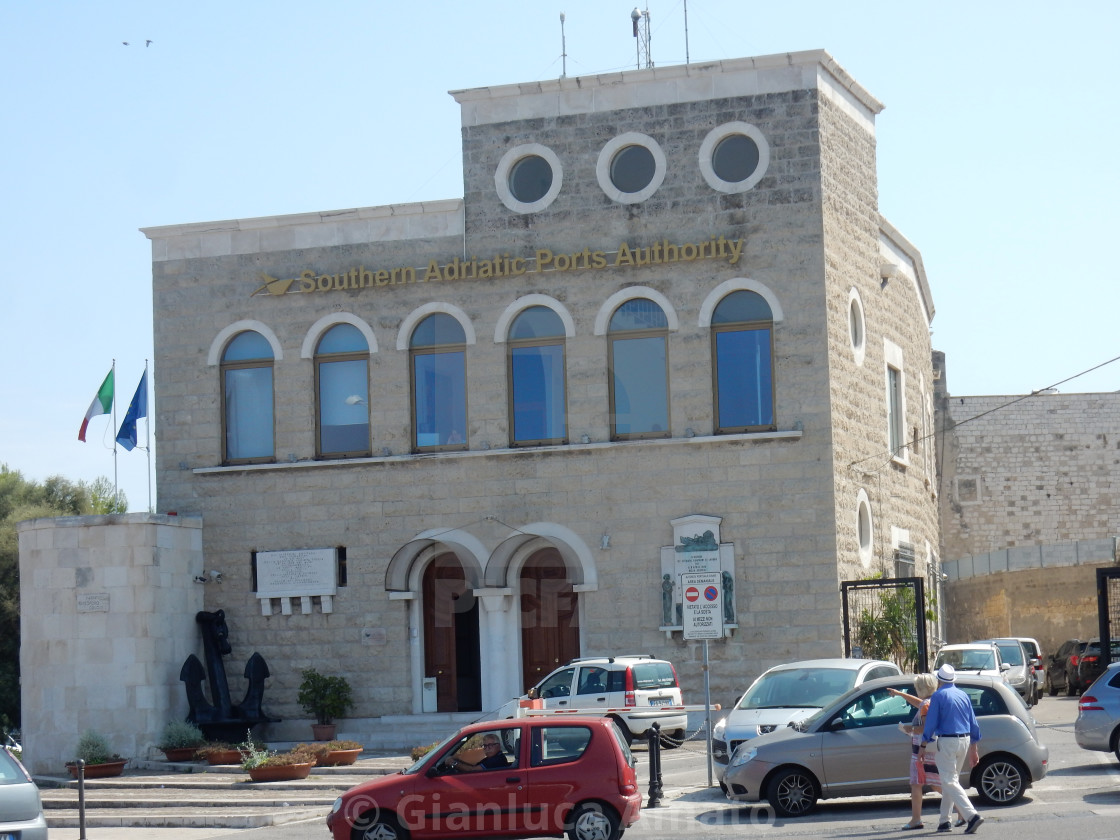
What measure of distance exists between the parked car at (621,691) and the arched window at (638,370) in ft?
15.2

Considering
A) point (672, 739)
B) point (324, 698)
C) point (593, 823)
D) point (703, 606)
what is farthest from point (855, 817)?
point (324, 698)

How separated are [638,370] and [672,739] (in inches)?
258

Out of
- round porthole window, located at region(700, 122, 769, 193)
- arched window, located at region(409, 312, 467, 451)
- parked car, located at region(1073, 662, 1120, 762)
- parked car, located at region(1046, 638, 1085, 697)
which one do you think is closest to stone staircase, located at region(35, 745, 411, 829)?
arched window, located at region(409, 312, 467, 451)

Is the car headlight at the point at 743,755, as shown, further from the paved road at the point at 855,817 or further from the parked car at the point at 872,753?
the paved road at the point at 855,817

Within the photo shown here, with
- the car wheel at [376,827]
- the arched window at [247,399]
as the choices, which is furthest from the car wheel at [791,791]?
the arched window at [247,399]

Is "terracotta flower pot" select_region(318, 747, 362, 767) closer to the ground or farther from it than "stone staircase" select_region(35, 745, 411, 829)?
farther from it

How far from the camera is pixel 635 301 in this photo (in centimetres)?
2645

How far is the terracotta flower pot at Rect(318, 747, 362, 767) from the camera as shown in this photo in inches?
907

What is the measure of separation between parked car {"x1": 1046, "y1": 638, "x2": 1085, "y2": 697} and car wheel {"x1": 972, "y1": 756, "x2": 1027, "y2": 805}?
67.7 feet

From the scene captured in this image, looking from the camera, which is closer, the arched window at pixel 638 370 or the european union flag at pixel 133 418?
the arched window at pixel 638 370

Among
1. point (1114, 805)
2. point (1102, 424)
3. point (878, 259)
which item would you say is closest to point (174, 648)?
point (878, 259)

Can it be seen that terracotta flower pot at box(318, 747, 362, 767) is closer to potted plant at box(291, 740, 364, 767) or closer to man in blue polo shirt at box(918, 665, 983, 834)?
potted plant at box(291, 740, 364, 767)

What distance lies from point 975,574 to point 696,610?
2478cm

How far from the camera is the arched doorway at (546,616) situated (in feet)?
88.3
